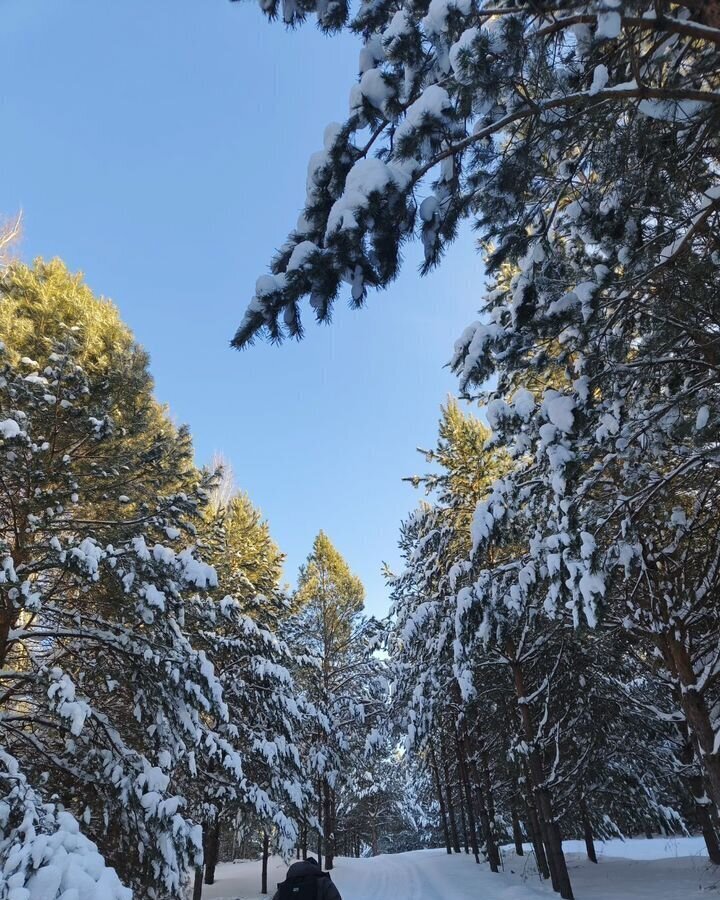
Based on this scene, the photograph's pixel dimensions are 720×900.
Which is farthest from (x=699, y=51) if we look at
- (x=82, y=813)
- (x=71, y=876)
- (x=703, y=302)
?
(x=82, y=813)

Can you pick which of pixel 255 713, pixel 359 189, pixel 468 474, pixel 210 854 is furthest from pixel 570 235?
pixel 210 854

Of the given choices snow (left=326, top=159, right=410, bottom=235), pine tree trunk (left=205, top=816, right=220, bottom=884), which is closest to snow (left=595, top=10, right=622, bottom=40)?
snow (left=326, top=159, right=410, bottom=235)

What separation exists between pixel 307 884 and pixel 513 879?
45.5 feet

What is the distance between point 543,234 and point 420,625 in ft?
31.8

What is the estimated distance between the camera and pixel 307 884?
378 centimetres

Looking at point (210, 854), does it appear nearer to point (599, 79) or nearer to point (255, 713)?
point (255, 713)

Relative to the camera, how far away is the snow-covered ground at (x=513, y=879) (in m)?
10.6

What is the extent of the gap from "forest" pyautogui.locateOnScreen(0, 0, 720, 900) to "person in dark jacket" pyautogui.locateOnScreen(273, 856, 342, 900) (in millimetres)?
1381

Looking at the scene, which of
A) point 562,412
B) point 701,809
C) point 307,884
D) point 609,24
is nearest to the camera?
point 609,24

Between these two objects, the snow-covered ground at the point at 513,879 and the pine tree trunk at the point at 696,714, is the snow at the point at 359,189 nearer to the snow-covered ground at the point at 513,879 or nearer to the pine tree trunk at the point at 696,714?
the pine tree trunk at the point at 696,714

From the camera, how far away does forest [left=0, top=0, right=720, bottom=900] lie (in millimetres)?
3689

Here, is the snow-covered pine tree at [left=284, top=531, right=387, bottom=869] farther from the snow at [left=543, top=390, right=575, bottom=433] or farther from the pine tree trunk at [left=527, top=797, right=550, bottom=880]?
the snow at [left=543, top=390, right=575, bottom=433]

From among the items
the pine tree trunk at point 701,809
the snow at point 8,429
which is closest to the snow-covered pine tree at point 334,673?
the pine tree trunk at point 701,809

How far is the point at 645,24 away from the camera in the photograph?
3473 mm
